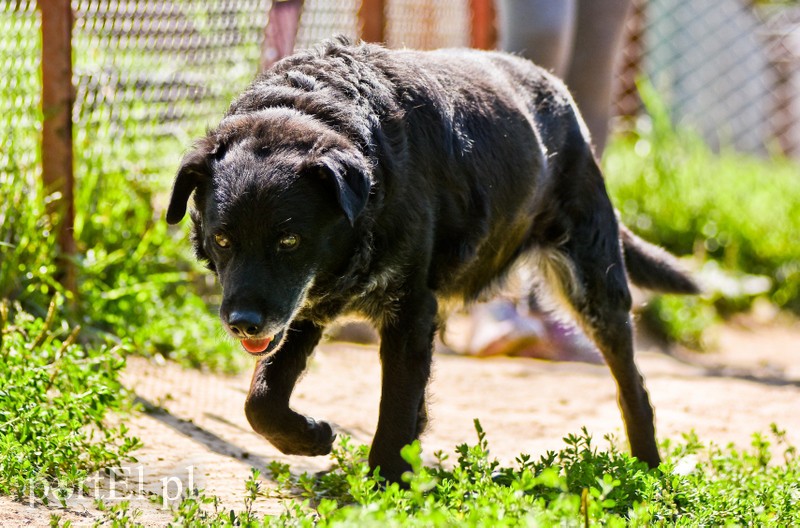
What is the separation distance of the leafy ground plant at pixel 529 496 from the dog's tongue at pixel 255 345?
14.8 inches

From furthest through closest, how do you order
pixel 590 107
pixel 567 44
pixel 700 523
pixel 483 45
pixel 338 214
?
pixel 483 45, pixel 590 107, pixel 567 44, pixel 338 214, pixel 700 523

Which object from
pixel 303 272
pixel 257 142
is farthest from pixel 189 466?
pixel 257 142

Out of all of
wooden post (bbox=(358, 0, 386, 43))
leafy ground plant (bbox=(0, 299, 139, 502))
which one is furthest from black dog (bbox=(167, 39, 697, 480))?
wooden post (bbox=(358, 0, 386, 43))

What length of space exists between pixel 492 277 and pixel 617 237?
23.0 inches

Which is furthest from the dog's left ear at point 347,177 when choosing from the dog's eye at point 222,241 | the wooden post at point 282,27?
the wooden post at point 282,27

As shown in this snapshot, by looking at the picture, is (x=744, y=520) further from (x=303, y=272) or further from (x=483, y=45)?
(x=483, y=45)

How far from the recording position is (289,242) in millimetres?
2895

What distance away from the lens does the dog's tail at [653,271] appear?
436cm

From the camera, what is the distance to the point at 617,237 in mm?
4027

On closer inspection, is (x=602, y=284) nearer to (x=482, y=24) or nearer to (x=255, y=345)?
(x=255, y=345)

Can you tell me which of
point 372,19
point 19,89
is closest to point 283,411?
point 19,89

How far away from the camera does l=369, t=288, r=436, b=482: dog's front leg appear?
309 centimetres

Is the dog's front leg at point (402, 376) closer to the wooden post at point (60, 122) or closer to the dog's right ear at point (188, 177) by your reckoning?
the dog's right ear at point (188, 177)

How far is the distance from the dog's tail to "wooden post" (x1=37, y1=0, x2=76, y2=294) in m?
2.42
